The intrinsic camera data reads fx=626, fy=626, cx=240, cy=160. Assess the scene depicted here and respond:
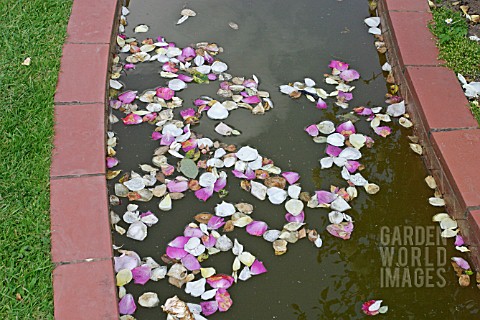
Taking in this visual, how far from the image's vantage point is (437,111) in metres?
3.12

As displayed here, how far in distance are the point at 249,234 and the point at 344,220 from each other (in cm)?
43

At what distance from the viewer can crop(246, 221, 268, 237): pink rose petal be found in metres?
2.73

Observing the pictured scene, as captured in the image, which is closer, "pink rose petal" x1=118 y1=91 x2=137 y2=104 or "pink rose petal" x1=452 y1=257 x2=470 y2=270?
"pink rose petal" x1=452 y1=257 x2=470 y2=270

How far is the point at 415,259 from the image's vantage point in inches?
106

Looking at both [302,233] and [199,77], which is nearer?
[302,233]

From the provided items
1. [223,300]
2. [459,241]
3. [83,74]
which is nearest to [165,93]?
[83,74]

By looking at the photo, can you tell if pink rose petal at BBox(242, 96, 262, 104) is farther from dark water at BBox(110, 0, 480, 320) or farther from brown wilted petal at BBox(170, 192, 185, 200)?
brown wilted petal at BBox(170, 192, 185, 200)

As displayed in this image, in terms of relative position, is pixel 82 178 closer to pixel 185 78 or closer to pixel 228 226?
pixel 228 226

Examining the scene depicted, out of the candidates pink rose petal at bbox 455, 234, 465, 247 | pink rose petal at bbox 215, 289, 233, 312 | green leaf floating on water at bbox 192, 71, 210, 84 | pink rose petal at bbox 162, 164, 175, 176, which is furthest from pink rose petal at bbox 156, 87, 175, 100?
pink rose petal at bbox 455, 234, 465, 247

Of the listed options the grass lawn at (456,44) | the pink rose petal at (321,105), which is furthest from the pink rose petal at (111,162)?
the grass lawn at (456,44)

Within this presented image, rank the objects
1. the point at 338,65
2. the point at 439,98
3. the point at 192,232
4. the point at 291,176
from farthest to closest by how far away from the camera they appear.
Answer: the point at 338,65 < the point at 439,98 < the point at 291,176 < the point at 192,232

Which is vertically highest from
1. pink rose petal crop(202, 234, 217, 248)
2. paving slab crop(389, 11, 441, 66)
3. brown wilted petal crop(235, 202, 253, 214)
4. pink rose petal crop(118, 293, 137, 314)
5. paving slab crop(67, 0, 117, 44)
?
paving slab crop(389, 11, 441, 66)

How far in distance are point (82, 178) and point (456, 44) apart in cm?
217

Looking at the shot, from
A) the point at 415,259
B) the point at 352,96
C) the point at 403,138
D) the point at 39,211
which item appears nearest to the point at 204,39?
the point at 352,96
